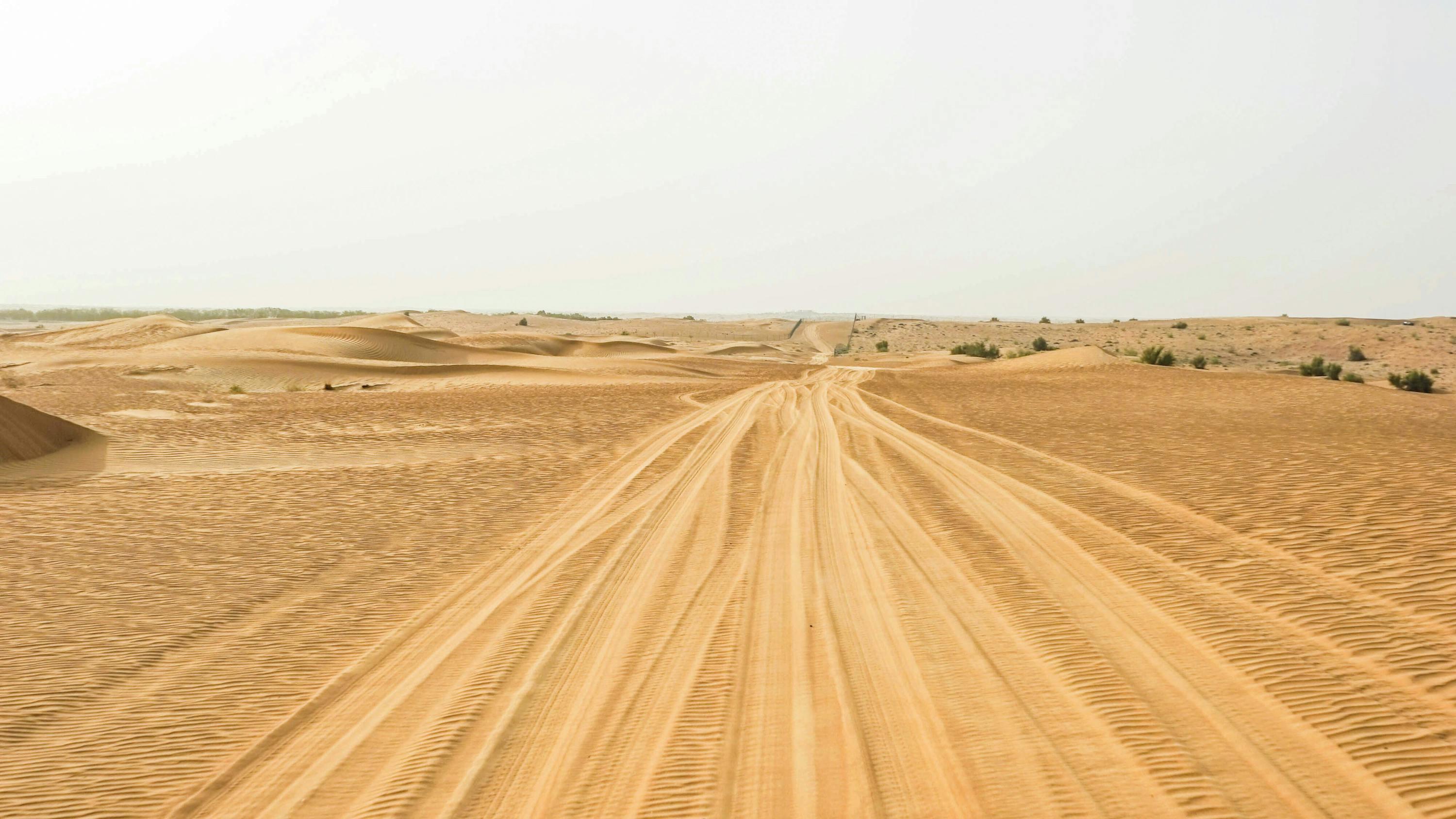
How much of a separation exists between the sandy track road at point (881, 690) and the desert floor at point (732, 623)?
1.1 inches

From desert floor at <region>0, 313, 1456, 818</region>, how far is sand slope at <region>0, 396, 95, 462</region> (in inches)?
2.6

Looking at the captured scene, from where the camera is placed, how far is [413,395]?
27078 mm

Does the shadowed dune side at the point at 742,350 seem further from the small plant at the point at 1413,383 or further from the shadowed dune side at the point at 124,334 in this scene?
the small plant at the point at 1413,383

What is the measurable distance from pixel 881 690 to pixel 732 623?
5.15 ft

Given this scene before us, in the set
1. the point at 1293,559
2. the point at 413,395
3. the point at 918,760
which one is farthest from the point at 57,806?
the point at 413,395

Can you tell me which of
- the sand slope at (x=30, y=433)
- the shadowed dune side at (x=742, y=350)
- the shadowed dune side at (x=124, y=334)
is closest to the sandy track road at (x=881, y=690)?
the sand slope at (x=30, y=433)

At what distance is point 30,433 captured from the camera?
15.3 m

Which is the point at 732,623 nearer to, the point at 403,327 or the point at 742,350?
the point at 403,327

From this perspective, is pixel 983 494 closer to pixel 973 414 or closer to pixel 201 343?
pixel 973 414

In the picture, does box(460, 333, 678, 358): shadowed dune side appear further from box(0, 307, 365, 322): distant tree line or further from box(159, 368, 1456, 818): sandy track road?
box(0, 307, 365, 322): distant tree line

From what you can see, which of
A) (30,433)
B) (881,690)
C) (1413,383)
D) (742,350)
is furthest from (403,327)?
(881,690)

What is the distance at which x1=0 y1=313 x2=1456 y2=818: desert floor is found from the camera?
4.61 metres

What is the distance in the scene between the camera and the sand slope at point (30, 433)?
47.8ft

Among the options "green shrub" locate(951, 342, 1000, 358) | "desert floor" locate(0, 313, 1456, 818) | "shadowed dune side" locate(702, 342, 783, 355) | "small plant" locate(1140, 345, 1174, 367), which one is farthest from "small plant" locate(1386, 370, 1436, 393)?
"shadowed dune side" locate(702, 342, 783, 355)
